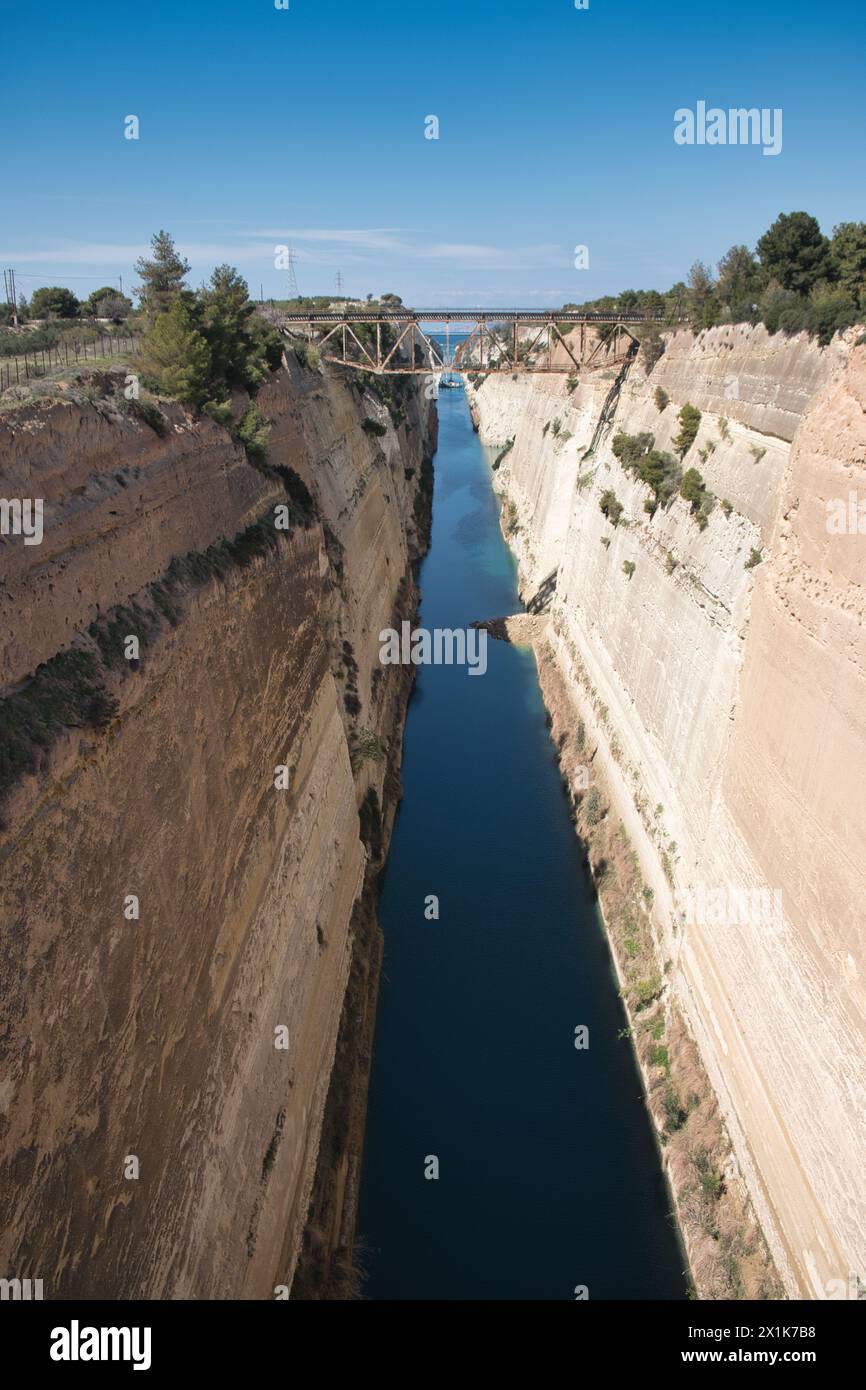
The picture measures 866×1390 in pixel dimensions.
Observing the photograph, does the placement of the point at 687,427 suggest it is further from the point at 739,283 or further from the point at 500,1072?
the point at 500,1072

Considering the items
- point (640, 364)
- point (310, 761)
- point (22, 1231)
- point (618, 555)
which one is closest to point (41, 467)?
point (22, 1231)

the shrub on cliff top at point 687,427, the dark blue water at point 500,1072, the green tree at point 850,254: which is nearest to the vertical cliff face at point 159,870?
the dark blue water at point 500,1072

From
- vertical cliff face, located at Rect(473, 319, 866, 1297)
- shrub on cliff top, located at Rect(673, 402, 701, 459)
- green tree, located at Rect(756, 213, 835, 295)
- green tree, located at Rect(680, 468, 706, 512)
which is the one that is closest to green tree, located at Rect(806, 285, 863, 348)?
vertical cliff face, located at Rect(473, 319, 866, 1297)

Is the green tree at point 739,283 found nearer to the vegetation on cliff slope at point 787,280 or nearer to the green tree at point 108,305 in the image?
the vegetation on cliff slope at point 787,280

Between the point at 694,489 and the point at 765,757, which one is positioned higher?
the point at 694,489

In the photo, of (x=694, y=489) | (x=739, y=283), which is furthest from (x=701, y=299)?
(x=694, y=489)

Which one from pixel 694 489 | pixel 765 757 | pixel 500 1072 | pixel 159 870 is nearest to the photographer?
pixel 159 870

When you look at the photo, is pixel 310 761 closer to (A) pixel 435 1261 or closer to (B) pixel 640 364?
(A) pixel 435 1261
